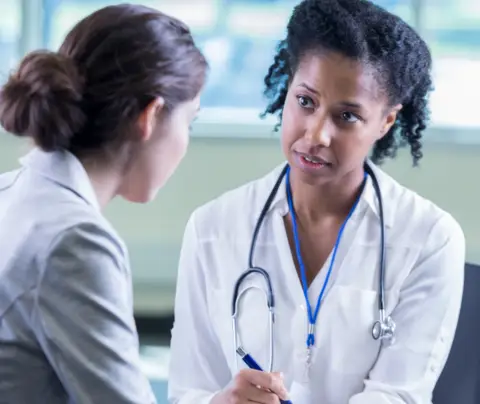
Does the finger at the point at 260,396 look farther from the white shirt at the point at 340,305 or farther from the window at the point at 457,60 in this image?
the window at the point at 457,60

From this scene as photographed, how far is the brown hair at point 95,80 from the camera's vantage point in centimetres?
97

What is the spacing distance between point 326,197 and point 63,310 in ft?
2.29

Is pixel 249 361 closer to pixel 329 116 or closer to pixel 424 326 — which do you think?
pixel 424 326

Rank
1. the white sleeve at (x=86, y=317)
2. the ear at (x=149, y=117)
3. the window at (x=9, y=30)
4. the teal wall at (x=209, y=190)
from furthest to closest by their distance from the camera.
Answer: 1. the window at (x=9, y=30)
2. the teal wall at (x=209, y=190)
3. the ear at (x=149, y=117)
4. the white sleeve at (x=86, y=317)

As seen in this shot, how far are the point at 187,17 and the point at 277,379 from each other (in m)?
2.19

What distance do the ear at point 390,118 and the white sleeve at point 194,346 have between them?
41 centimetres

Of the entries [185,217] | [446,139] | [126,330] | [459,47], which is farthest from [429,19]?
[126,330]

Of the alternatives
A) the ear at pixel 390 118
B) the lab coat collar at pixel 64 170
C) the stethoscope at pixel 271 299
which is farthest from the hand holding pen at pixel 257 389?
the ear at pixel 390 118

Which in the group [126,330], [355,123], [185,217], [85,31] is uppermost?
[85,31]

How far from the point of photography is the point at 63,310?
87 cm

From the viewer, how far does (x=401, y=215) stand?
1.41 meters

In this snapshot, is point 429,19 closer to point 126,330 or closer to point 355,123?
point 355,123

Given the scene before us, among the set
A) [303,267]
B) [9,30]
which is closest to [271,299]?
[303,267]

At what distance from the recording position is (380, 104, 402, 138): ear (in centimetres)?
142
